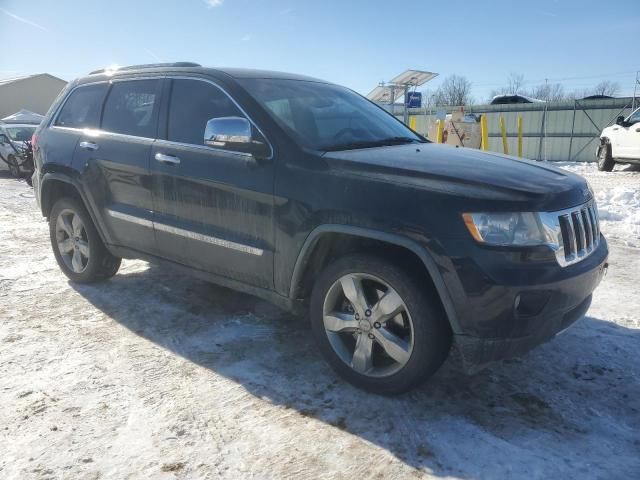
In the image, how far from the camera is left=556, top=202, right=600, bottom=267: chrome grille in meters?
2.56

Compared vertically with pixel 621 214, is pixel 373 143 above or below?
above

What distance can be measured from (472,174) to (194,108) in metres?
2.05

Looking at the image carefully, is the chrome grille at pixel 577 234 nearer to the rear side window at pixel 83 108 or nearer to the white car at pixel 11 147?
the rear side window at pixel 83 108

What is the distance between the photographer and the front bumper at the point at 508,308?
2389mm

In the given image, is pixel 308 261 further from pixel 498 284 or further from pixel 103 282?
pixel 103 282

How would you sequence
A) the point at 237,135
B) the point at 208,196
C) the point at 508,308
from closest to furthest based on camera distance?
the point at 508,308, the point at 237,135, the point at 208,196

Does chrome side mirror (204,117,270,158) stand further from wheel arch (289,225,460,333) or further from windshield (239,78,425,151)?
wheel arch (289,225,460,333)

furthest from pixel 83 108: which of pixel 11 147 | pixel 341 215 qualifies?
pixel 11 147

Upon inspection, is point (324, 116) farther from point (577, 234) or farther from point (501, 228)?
point (577, 234)

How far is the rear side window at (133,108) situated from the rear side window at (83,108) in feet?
0.42

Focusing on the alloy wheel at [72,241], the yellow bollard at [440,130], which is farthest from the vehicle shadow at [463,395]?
the yellow bollard at [440,130]

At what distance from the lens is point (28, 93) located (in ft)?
156

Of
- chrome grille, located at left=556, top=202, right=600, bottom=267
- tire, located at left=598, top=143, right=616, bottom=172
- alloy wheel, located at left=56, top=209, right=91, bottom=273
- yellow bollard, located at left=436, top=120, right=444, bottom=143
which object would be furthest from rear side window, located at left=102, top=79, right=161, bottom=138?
tire, located at left=598, top=143, right=616, bottom=172

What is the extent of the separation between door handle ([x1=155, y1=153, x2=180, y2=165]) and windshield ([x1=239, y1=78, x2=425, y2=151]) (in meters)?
0.71
